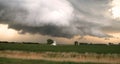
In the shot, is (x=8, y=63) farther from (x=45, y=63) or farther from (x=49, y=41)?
(x=49, y=41)

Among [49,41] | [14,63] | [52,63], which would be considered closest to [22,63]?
[14,63]

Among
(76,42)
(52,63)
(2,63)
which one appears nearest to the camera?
(2,63)

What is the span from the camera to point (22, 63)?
160 ft

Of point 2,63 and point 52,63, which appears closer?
point 2,63

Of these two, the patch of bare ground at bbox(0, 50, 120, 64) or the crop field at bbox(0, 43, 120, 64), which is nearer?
the crop field at bbox(0, 43, 120, 64)

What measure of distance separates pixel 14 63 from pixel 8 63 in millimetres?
968

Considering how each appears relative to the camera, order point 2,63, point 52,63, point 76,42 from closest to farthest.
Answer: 1. point 2,63
2. point 52,63
3. point 76,42

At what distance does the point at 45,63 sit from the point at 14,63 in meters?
5.35

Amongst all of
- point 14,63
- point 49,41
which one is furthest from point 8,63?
point 49,41

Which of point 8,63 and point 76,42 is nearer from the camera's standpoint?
point 8,63

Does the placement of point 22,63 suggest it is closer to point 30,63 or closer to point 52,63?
point 30,63

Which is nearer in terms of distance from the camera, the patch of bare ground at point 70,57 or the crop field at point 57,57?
the crop field at point 57,57

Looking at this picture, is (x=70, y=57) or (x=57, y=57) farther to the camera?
(x=57, y=57)

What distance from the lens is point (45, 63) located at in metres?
50.4
